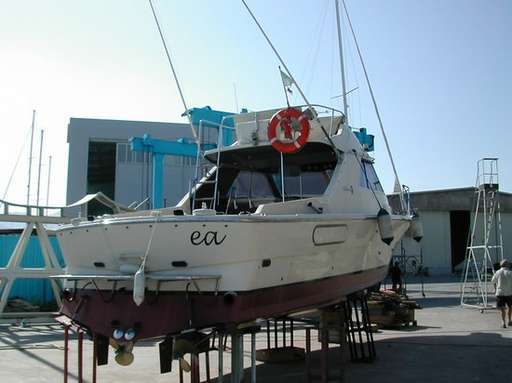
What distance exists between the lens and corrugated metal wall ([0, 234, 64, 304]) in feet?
55.2

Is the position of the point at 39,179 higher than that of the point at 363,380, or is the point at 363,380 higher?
the point at 39,179

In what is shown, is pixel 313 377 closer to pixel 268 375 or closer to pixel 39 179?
pixel 268 375

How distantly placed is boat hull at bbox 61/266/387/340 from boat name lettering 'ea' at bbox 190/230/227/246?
0.48m

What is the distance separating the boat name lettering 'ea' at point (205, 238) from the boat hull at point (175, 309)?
477mm

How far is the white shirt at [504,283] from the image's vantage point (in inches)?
464

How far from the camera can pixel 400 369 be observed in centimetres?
794

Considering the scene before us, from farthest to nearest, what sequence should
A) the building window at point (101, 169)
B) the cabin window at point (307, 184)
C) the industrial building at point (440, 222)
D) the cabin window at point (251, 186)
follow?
the industrial building at point (440, 222) → the building window at point (101, 169) → the cabin window at point (251, 186) → the cabin window at point (307, 184)

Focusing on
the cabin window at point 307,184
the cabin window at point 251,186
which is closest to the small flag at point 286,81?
the cabin window at point 307,184

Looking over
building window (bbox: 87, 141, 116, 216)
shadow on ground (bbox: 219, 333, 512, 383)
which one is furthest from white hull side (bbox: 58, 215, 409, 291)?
building window (bbox: 87, 141, 116, 216)

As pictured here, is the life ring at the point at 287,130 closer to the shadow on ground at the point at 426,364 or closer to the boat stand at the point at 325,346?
the boat stand at the point at 325,346

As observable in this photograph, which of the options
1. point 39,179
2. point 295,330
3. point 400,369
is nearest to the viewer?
point 400,369

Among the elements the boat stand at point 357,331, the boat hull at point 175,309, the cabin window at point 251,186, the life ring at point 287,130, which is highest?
the life ring at point 287,130

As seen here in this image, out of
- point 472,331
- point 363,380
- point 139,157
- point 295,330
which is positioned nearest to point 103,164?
point 139,157

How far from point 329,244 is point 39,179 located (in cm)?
2607
